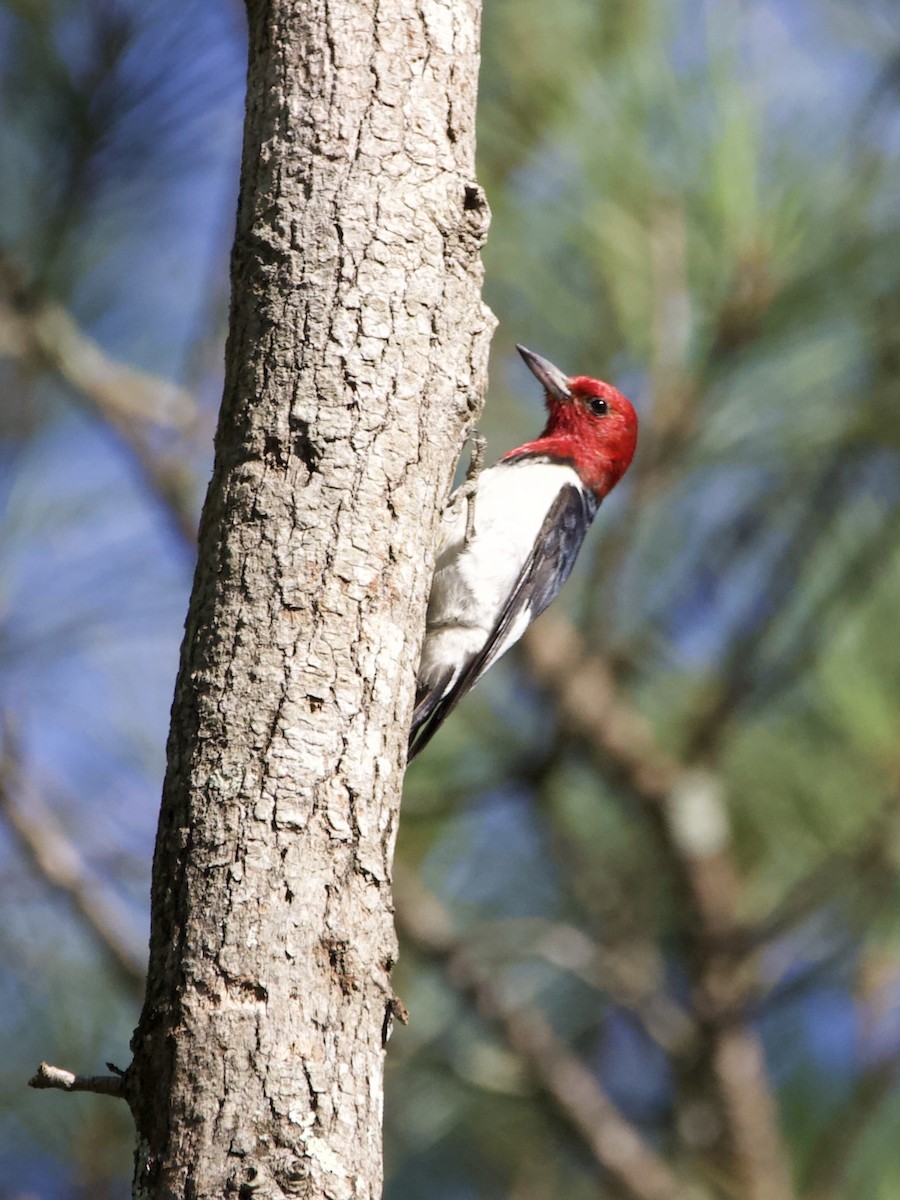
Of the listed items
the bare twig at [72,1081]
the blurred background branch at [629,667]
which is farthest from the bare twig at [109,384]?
the bare twig at [72,1081]

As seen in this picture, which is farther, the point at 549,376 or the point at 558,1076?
the point at 558,1076

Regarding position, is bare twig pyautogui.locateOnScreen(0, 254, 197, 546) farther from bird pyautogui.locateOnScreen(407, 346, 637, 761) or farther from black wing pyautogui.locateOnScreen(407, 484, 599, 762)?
black wing pyautogui.locateOnScreen(407, 484, 599, 762)

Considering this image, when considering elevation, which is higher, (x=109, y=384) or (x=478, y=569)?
(x=109, y=384)

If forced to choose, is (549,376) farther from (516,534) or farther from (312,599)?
(312,599)

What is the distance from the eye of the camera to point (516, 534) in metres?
3.97

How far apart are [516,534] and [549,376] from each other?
656 millimetres

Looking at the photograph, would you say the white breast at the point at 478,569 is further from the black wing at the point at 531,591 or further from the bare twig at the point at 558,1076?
the bare twig at the point at 558,1076

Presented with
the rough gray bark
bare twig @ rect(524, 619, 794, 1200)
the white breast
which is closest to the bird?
the white breast

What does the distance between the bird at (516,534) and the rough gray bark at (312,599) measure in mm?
1270

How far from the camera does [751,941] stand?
15.9ft

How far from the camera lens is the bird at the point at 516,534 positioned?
12.5 feet

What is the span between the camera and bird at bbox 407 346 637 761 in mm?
3811

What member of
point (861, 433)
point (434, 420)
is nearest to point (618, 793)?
point (861, 433)

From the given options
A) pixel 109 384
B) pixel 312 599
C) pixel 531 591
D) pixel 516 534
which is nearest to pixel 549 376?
pixel 516 534
